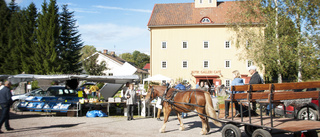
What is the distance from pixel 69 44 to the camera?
42.2 meters

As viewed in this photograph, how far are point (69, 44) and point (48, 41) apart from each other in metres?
3.29

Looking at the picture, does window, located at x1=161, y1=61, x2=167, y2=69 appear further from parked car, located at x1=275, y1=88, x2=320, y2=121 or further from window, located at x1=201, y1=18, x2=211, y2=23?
parked car, located at x1=275, y1=88, x2=320, y2=121

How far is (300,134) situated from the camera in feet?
22.8

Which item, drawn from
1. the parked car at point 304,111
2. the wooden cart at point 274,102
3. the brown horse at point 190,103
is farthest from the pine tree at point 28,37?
the wooden cart at point 274,102

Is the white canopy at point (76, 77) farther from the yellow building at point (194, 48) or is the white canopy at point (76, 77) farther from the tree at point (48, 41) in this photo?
the yellow building at point (194, 48)

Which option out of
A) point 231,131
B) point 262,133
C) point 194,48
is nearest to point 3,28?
point 194,48

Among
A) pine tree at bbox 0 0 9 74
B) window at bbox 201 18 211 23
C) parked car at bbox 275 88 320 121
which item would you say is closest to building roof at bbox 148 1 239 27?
window at bbox 201 18 211 23

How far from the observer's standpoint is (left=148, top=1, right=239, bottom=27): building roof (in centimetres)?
4106

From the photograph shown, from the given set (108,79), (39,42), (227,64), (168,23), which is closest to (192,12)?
(168,23)

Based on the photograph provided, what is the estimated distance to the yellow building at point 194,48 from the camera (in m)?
40.4

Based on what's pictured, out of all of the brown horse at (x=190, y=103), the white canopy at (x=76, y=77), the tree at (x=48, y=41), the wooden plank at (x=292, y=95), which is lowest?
the brown horse at (x=190, y=103)

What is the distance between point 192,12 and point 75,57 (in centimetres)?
2074

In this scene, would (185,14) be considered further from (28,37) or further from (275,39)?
(28,37)

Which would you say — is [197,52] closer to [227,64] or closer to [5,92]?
[227,64]
